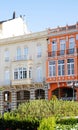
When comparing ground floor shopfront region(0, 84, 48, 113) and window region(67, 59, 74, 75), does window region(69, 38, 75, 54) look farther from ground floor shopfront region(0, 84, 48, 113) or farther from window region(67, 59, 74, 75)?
ground floor shopfront region(0, 84, 48, 113)

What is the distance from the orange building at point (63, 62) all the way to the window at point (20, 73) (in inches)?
157

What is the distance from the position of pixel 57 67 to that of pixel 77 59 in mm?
3023

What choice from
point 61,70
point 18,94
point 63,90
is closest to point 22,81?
point 18,94

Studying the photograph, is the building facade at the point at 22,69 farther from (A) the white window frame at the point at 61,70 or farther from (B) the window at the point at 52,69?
(A) the white window frame at the point at 61,70

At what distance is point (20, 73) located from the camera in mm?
53031

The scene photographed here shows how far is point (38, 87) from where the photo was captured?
50.9 meters

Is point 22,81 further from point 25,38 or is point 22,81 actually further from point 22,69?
point 25,38

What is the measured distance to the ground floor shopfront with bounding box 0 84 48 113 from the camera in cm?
5144

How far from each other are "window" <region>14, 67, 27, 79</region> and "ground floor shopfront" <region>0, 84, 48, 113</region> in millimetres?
1386

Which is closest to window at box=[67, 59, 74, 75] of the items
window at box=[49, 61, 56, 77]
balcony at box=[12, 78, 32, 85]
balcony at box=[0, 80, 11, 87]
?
window at box=[49, 61, 56, 77]

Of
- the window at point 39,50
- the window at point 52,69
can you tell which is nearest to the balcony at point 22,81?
the window at point 52,69

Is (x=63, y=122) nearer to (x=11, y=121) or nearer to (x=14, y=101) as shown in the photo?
(x=11, y=121)

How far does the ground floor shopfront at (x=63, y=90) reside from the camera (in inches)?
1890

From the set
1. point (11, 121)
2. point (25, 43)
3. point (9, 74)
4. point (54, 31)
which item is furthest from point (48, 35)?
point (11, 121)
